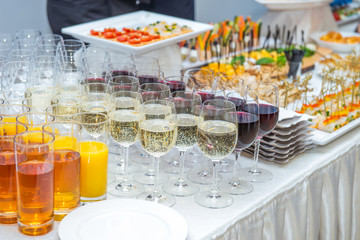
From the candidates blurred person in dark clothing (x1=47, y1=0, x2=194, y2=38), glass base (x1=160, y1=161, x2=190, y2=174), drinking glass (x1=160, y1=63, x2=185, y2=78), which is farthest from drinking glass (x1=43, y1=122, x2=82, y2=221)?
blurred person in dark clothing (x1=47, y1=0, x2=194, y2=38)

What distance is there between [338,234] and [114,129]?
961 mm

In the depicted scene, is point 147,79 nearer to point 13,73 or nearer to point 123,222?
point 13,73

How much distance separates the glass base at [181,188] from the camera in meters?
1.29

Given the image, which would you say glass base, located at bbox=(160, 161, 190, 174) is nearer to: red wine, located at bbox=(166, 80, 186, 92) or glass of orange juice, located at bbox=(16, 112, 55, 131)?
red wine, located at bbox=(166, 80, 186, 92)

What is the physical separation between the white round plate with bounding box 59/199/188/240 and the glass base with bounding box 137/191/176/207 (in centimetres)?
8

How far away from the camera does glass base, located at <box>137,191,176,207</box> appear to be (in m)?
1.24

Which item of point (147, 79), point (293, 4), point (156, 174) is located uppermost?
point (293, 4)

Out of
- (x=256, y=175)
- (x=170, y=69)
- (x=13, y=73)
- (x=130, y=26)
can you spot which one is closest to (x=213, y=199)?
(x=256, y=175)

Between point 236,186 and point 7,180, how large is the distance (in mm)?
593

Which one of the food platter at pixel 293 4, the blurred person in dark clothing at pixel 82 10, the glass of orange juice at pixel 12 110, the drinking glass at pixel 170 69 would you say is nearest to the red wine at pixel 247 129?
the drinking glass at pixel 170 69

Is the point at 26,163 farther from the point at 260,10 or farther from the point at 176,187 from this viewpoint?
the point at 260,10

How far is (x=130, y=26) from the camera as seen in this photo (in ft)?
8.89

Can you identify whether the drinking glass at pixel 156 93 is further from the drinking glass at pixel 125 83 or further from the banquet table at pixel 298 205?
the banquet table at pixel 298 205

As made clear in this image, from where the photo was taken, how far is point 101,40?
89.7 inches
